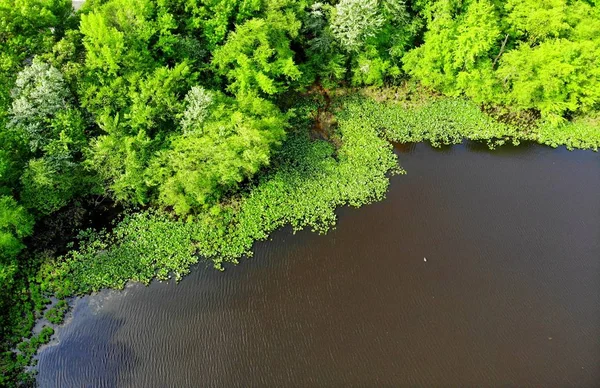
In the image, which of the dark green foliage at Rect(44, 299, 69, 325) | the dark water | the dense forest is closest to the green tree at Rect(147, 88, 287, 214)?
the dense forest

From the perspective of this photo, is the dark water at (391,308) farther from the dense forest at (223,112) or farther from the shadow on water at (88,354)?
the dense forest at (223,112)

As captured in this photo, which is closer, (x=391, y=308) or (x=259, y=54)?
(x=391, y=308)

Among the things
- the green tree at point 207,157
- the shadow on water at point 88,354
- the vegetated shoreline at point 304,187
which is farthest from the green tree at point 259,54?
the shadow on water at point 88,354

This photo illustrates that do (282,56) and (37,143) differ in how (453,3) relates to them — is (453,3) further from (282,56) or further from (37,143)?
(37,143)

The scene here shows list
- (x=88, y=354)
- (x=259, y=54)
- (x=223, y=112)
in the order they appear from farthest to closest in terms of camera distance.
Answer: (x=259, y=54), (x=223, y=112), (x=88, y=354)

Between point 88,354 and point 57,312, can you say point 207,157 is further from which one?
point 88,354

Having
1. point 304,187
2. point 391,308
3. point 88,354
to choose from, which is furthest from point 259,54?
point 88,354
